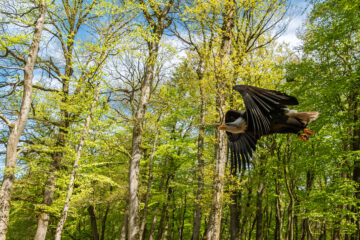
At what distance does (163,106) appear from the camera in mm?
11484

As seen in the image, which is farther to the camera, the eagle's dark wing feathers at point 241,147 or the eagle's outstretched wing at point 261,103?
the eagle's dark wing feathers at point 241,147

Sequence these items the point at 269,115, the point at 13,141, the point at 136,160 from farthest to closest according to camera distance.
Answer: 1. the point at 136,160
2. the point at 13,141
3. the point at 269,115

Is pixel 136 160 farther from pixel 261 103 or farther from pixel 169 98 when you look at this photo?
pixel 261 103

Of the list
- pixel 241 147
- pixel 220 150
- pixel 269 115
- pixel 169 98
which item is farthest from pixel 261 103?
pixel 169 98

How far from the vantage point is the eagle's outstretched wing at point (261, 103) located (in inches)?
153

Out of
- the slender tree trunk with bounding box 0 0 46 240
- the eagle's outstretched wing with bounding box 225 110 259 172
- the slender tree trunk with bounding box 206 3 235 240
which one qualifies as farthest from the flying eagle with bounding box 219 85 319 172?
the slender tree trunk with bounding box 0 0 46 240

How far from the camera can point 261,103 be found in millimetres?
3965

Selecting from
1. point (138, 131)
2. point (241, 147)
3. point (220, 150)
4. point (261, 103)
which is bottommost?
point (241, 147)

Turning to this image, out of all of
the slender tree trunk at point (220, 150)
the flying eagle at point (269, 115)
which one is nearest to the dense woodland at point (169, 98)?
the slender tree trunk at point (220, 150)

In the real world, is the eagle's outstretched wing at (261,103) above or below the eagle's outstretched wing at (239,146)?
above

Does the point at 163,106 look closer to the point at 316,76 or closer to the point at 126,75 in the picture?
the point at 126,75

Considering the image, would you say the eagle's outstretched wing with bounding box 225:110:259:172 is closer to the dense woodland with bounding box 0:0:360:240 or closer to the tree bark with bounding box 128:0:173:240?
the dense woodland with bounding box 0:0:360:240

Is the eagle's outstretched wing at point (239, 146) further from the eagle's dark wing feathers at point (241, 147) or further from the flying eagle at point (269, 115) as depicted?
the flying eagle at point (269, 115)

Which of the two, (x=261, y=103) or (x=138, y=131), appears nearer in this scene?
(x=261, y=103)
